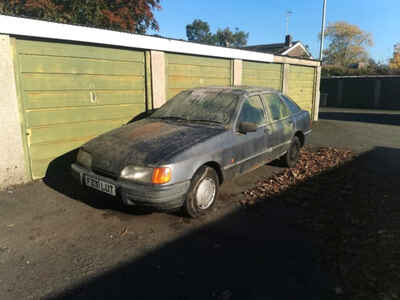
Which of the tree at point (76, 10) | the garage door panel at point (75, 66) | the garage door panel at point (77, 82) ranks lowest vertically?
the garage door panel at point (77, 82)

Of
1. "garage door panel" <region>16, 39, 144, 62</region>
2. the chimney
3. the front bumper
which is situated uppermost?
the chimney

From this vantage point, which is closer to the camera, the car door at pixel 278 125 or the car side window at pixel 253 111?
the car side window at pixel 253 111

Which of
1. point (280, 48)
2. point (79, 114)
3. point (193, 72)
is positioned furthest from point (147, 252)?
point (280, 48)

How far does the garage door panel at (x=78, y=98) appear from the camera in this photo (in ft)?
15.9

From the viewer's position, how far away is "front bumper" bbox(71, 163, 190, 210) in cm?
314

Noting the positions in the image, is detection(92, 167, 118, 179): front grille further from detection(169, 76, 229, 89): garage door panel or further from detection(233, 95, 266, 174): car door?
detection(169, 76, 229, 89): garage door panel

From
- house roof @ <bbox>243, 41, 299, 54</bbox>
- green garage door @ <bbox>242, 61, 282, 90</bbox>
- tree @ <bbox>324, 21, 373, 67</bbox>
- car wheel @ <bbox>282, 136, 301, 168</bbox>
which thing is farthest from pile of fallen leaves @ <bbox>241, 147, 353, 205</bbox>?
tree @ <bbox>324, 21, 373, 67</bbox>

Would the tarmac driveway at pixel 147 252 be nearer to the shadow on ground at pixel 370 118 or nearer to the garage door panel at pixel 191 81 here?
the garage door panel at pixel 191 81

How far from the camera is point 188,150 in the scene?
3.40 meters

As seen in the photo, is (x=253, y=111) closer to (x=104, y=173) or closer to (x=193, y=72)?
(x=104, y=173)

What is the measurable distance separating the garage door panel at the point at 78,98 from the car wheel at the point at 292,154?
333cm

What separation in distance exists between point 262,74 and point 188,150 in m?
7.42

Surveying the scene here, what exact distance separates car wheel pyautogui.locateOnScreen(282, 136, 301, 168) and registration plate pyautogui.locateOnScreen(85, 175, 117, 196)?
3.67m

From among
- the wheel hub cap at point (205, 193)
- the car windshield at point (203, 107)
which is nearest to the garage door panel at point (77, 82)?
the car windshield at point (203, 107)
